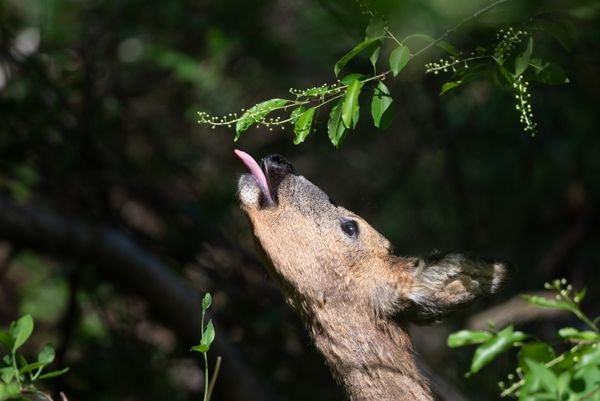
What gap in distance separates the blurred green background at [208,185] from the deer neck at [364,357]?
144cm

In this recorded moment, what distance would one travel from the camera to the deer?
4.34 meters

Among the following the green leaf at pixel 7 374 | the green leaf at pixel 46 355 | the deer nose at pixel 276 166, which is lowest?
the green leaf at pixel 7 374

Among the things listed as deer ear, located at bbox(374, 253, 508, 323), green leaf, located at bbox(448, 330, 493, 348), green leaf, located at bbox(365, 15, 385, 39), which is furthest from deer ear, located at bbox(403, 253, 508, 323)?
green leaf, located at bbox(448, 330, 493, 348)

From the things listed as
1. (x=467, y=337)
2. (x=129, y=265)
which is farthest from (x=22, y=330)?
(x=129, y=265)

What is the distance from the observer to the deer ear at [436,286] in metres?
4.21

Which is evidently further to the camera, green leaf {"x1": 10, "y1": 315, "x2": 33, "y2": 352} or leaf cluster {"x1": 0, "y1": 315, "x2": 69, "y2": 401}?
green leaf {"x1": 10, "y1": 315, "x2": 33, "y2": 352}

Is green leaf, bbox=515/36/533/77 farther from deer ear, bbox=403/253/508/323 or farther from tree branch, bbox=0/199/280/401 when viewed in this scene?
tree branch, bbox=0/199/280/401

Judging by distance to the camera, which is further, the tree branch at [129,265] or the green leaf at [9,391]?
the tree branch at [129,265]

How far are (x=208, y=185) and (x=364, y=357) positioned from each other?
4202 mm

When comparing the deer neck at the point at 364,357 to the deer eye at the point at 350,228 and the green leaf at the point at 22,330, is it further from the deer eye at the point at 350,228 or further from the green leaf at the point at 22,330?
the green leaf at the point at 22,330

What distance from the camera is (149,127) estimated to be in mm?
8344

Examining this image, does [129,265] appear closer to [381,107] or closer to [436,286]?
[436,286]

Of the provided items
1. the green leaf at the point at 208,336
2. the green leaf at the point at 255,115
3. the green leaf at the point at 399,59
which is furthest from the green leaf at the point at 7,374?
the green leaf at the point at 399,59

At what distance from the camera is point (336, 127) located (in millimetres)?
3607
